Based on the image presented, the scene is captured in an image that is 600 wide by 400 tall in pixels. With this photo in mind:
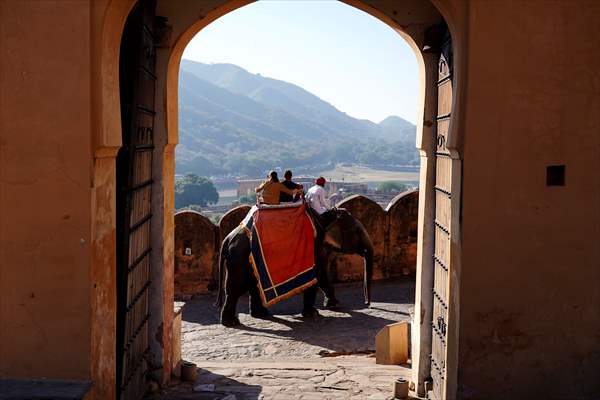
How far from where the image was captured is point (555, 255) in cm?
463

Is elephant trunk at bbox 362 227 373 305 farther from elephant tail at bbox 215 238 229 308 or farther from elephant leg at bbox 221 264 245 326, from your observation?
elephant tail at bbox 215 238 229 308

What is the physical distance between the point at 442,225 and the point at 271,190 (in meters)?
5.67

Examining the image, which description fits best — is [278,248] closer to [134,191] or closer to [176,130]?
[176,130]

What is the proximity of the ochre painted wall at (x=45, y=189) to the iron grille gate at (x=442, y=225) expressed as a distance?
102 inches

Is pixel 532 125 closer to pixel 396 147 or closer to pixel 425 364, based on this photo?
pixel 425 364

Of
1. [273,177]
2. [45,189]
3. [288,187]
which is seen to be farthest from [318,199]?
[45,189]

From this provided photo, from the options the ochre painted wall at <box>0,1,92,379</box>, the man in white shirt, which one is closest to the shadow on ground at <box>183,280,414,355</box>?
the man in white shirt

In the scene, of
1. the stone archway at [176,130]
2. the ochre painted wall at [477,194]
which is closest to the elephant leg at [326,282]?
the stone archway at [176,130]

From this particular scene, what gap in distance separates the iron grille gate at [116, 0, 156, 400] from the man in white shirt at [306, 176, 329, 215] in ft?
20.2

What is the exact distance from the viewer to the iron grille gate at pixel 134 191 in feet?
16.9

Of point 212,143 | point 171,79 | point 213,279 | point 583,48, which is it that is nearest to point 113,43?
point 171,79

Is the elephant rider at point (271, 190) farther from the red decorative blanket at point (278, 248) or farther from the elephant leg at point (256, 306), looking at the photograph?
the elephant leg at point (256, 306)

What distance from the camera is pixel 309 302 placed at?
11461mm

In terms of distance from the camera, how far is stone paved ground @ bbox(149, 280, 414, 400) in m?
6.88
